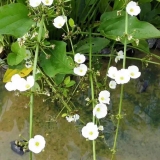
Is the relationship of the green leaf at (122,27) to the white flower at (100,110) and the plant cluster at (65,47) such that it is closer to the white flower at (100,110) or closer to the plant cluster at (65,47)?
the plant cluster at (65,47)

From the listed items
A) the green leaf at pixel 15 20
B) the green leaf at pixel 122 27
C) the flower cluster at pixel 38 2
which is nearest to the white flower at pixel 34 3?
the flower cluster at pixel 38 2

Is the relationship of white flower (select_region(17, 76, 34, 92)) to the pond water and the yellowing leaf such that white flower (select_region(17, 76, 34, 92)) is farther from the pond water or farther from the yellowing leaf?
the yellowing leaf

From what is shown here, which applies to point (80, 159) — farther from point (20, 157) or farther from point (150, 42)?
point (150, 42)

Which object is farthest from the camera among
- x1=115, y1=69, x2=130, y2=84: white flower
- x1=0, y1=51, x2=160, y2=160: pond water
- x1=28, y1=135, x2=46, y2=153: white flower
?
x1=0, y1=51, x2=160, y2=160: pond water

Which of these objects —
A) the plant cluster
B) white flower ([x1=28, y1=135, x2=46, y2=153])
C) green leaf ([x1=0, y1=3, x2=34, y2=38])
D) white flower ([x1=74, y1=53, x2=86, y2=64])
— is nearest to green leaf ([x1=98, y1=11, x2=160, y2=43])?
the plant cluster

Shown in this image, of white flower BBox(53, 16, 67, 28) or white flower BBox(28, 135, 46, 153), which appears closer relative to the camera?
white flower BBox(28, 135, 46, 153)

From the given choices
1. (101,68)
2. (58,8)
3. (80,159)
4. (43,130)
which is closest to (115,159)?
(80,159)
